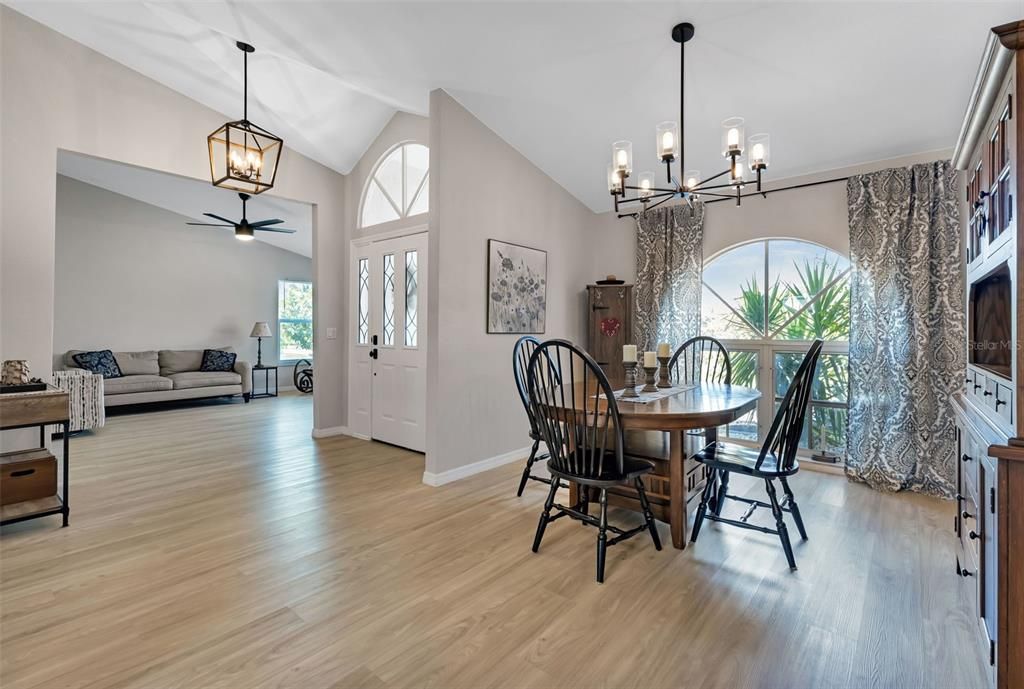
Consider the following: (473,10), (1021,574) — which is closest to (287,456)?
(473,10)

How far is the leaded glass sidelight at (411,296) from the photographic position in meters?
4.35

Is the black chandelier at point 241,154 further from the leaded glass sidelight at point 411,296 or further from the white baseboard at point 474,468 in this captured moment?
the white baseboard at point 474,468

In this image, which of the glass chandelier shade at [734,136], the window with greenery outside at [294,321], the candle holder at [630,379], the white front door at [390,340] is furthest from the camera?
the window with greenery outside at [294,321]

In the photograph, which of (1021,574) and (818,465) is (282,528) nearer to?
(1021,574)

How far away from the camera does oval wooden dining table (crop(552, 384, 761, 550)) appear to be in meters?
2.18

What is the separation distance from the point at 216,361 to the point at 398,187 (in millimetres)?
4838

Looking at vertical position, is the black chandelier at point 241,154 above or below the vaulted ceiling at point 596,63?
below

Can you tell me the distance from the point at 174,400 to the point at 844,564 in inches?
308

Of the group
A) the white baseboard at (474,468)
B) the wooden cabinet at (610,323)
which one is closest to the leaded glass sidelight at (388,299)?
the white baseboard at (474,468)

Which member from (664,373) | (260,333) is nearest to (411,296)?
(664,373)

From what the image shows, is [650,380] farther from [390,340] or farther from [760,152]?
[390,340]

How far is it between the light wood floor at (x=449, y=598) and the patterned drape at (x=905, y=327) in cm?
35

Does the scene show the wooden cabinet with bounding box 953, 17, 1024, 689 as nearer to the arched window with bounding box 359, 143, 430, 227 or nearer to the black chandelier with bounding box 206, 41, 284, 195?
the arched window with bounding box 359, 143, 430, 227

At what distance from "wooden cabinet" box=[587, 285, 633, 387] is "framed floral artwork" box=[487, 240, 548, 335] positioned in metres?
0.65
